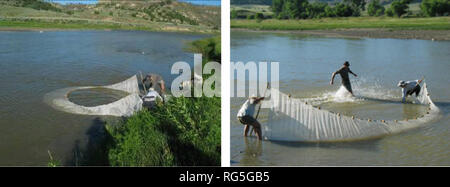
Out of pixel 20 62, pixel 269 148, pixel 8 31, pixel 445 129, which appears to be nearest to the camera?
pixel 269 148

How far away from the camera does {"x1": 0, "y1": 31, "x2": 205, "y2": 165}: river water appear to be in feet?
13.6

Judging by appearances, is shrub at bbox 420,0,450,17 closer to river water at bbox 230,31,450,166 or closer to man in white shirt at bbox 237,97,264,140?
river water at bbox 230,31,450,166

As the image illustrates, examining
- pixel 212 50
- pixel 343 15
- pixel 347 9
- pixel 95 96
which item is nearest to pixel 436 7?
pixel 343 15

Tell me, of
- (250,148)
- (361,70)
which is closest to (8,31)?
(361,70)

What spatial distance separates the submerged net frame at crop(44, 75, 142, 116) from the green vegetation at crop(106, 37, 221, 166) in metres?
0.38

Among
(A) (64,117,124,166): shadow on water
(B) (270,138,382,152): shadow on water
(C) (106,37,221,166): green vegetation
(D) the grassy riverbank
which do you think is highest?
(D) the grassy riverbank

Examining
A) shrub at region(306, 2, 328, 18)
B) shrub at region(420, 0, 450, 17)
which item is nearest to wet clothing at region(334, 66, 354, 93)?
shrub at region(420, 0, 450, 17)

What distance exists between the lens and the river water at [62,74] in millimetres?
4133

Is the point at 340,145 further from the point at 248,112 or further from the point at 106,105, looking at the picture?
the point at 106,105

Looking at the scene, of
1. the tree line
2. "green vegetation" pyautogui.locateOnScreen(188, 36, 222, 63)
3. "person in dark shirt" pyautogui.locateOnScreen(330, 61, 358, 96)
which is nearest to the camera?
"person in dark shirt" pyautogui.locateOnScreen(330, 61, 358, 96)

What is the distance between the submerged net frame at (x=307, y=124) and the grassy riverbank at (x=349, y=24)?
11008 millimetres
